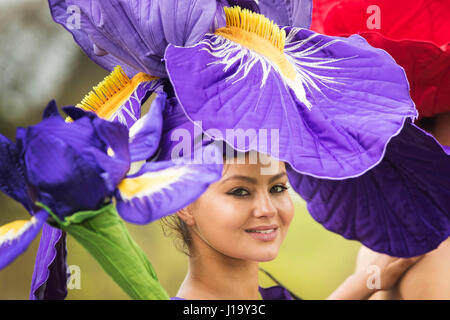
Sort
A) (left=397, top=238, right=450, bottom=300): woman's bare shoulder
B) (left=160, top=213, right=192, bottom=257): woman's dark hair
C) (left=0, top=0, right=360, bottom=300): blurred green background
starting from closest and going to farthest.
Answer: (left=160, top=213, right=192, bottom=257): woman's dark hair
(left=397, top=238, right=450, bottom=300): woman's bare shoulder
(left=0, top=0, right=360, bottom=300): blurred green background

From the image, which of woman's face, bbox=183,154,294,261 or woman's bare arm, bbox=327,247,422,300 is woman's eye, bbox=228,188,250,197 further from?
woman's bare arm, bbox=327,247,422,300

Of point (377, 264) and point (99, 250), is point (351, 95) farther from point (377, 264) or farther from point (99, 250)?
point (377, 264)

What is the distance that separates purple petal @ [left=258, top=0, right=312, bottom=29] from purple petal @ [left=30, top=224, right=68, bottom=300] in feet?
1.20

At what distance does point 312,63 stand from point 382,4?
0.22 m

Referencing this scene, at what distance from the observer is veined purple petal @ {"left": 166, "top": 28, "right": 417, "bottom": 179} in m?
0.50

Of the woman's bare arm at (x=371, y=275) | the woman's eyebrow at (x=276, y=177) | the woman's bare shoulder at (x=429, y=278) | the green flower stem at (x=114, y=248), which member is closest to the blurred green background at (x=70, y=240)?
the woman's bare arm at (x=371, y=275)

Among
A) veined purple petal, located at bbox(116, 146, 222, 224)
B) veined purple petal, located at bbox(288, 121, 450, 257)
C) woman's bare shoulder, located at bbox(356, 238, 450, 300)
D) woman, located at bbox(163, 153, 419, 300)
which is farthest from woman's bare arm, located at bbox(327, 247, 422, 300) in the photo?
veined purple petal, located at bbox(116, 146, 222, 224)

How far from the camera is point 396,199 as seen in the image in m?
0.70

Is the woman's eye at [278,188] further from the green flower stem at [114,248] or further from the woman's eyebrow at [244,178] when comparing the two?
the green flower stem at [114,248]

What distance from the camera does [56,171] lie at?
43 centimetres

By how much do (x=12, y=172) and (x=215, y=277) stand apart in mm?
276

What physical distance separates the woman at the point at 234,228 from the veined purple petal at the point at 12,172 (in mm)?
196

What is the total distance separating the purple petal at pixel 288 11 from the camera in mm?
669

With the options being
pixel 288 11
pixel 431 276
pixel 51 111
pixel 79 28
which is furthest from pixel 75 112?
pixel 431 276
